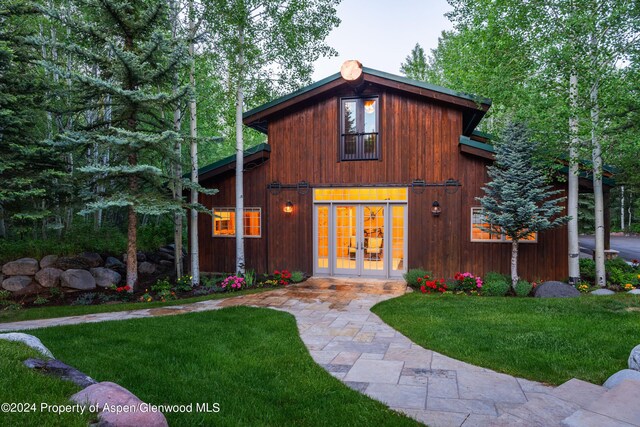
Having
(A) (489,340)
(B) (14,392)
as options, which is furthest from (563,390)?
(B) (14,392)

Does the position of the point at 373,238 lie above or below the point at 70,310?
above

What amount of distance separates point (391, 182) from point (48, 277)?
855cm

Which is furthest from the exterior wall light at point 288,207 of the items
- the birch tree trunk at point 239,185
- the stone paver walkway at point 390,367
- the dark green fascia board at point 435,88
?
the dark green fascia board at point 435,88

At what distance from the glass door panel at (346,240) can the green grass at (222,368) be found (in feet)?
13.0

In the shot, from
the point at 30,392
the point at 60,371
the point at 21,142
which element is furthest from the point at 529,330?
the point at 21,142

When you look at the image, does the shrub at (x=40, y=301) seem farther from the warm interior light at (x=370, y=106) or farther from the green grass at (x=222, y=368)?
the warm interior light at (x=370, y=106)

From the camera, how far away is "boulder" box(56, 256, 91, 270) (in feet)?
29.5

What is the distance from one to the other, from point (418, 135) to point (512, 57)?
2560mm

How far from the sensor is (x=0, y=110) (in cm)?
720

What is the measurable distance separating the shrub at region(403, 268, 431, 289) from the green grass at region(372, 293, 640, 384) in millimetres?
1141

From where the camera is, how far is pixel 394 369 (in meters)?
3.97

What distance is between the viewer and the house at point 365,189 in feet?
28.7

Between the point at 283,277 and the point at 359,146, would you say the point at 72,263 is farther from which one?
the point at 359,146

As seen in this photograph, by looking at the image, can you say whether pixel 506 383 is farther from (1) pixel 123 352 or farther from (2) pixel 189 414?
(1) pixel 123 352
